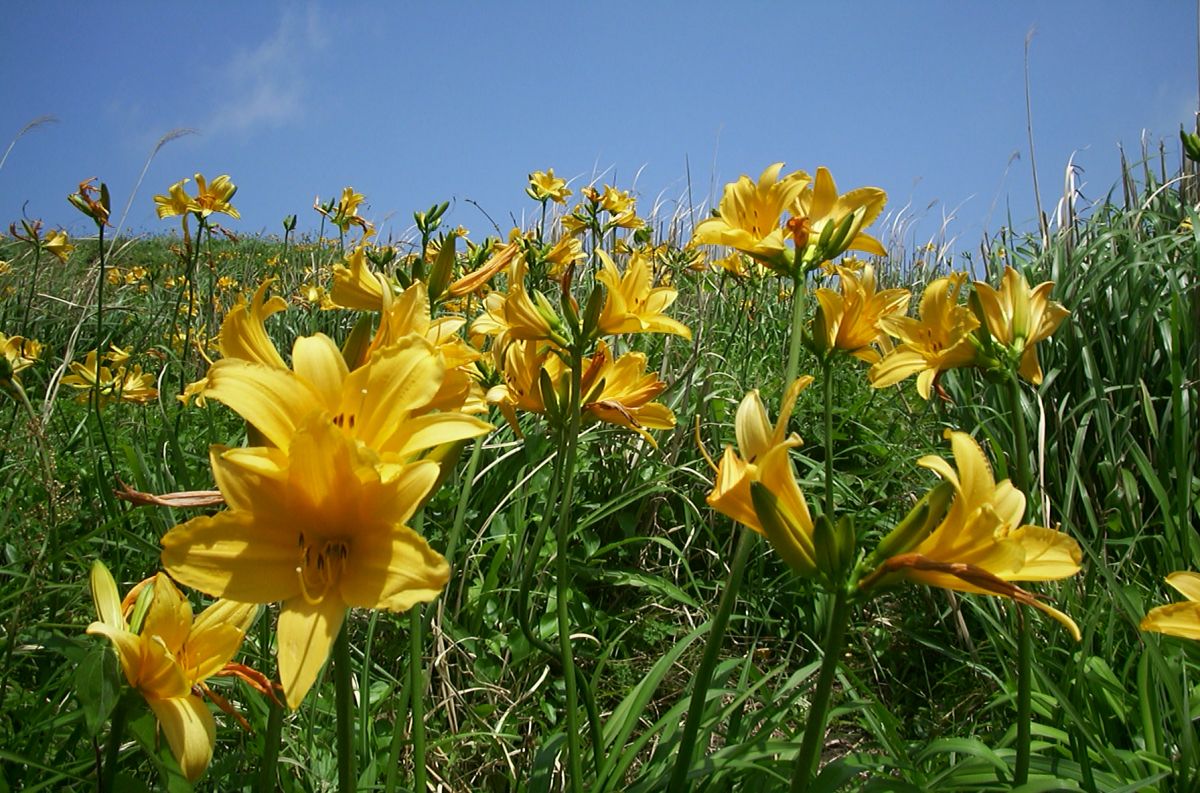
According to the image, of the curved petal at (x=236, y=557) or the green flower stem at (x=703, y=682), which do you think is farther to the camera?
the green flower stem at (x=703, y=682)

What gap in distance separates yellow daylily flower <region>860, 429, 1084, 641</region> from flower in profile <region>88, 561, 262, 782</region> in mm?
774

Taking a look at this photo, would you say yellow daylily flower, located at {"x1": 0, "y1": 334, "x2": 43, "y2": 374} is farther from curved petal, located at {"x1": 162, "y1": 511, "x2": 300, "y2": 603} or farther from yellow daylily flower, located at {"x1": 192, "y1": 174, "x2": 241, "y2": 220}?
curved petal, located at {"x1": 162, "y1": 511, "x2": 300, "y2": 603}

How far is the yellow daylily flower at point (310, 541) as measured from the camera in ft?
2.35

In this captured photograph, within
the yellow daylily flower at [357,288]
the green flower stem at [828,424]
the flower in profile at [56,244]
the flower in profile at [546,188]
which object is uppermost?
the flower in profile at [546,188]

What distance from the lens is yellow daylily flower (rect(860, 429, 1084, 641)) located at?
76cm

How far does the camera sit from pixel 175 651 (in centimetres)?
99

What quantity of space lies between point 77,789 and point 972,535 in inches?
60.7

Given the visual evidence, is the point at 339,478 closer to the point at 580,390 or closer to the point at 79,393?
the point at 580,390

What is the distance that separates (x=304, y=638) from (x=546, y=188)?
4.53 metres

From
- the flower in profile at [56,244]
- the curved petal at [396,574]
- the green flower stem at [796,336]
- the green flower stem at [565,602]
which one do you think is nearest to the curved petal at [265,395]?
the curved petal at [396,574]

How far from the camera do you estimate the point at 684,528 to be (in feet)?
8.83

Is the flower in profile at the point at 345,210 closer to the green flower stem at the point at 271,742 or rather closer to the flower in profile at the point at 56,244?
the flower in profile at the point at 56,244

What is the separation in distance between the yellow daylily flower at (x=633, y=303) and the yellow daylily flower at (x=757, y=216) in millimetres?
160

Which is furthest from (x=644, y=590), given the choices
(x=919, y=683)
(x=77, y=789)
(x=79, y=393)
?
(x=79, y=393)
